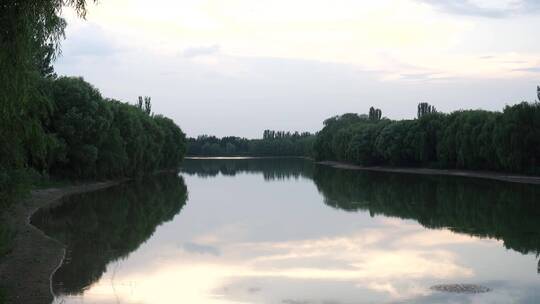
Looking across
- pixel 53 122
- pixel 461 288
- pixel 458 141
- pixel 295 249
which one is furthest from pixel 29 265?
pixel 458 141

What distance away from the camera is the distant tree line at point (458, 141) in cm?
5941

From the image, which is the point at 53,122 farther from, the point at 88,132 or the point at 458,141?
the point at 458,141

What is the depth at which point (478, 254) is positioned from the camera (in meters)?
20.7

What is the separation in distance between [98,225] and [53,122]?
18.7 meters

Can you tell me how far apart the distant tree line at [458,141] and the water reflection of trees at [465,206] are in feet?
25.0

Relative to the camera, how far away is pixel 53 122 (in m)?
44.2

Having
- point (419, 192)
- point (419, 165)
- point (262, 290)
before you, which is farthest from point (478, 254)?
point (419, 165)

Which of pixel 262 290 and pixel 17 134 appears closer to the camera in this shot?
pixel 17 134

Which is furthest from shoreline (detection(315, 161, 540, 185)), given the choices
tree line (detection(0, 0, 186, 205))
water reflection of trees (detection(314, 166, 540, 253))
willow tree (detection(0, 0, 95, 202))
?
willow tree (detection(0, 0, 95, 202))

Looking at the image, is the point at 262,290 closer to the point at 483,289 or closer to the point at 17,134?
the point at 483,289

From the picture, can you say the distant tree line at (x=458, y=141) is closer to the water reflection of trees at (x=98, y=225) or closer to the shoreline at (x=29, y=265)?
the water reflection of trees at (x=98, y=225)

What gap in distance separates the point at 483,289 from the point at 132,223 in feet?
59.2

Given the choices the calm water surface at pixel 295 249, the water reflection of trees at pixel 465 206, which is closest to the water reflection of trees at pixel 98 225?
the calm water surface at pixel 295 249

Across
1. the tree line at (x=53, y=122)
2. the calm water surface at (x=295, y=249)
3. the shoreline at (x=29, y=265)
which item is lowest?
the calm water surface at (x=295, y=249)
